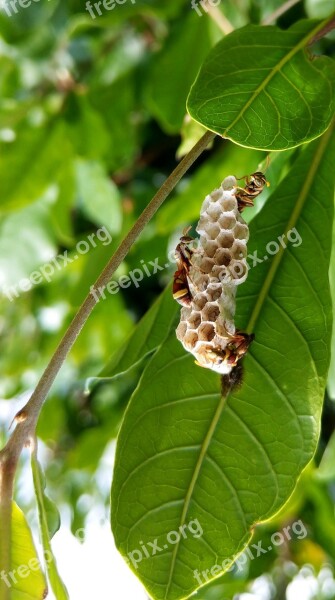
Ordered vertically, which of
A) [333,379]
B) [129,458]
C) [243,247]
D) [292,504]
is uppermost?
[243,247]

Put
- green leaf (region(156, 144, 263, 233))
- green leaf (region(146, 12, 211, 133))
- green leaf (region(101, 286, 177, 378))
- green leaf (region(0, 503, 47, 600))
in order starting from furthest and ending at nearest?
green leaf (region(146, 12, 211, 133)) → green leaf (region(156, 144, 263, 233)) → green leaf (region(101, 286, 177, 378)) → green leaf (region(0, 503, 47, 600))

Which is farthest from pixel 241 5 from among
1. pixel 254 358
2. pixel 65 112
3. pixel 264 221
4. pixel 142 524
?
pixel 142 524

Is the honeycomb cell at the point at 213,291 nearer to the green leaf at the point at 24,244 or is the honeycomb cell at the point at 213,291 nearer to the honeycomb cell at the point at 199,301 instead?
the honeycomb cell at the point at 199,301

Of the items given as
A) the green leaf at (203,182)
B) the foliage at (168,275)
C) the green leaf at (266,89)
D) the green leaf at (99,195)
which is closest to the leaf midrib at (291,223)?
the foliage at (168,275)

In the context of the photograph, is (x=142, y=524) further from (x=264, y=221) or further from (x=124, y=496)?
(x=264, y=221)

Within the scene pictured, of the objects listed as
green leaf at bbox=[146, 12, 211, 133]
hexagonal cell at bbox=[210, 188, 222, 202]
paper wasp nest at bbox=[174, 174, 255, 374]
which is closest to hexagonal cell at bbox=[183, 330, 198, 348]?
paper wasp nest at bbox=[174, 174, 255, 374]

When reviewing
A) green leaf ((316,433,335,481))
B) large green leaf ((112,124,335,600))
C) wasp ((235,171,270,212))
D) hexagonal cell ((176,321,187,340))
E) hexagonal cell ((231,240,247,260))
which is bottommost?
green leaf ((316,433,335,481))

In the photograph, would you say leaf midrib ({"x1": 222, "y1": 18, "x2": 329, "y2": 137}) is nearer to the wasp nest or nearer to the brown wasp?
the wasp nest
